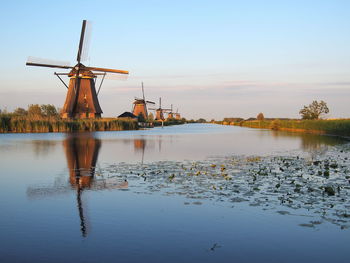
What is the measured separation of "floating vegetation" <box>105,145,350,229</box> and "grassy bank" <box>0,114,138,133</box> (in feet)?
83.4

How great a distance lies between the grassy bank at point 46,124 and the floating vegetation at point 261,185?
25.4 m

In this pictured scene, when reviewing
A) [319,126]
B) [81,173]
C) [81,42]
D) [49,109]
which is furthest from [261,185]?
[49,109]

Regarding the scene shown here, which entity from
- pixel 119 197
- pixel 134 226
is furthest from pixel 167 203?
pixel 134 226

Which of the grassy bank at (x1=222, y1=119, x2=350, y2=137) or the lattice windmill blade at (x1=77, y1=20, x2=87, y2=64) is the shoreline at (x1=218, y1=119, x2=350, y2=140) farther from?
the lattice windmill blade at (x1=77, y1=20, x2=87, y2=64)

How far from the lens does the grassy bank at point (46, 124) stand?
35156 mm

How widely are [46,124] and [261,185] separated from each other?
104 feet

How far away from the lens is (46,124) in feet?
122

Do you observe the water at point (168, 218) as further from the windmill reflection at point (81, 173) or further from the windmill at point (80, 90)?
the windmill at point (80, 90)

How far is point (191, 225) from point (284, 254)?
1703mm

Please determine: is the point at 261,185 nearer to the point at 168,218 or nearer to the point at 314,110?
the point at 168,218

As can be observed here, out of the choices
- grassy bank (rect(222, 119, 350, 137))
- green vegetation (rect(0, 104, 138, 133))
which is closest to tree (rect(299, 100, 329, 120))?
grassy bank (rect(222, 119, 350, 137))

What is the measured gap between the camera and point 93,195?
8.20m

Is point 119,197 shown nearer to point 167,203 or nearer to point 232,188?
point 167,203

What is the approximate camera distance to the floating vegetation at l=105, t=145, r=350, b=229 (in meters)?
7.15
